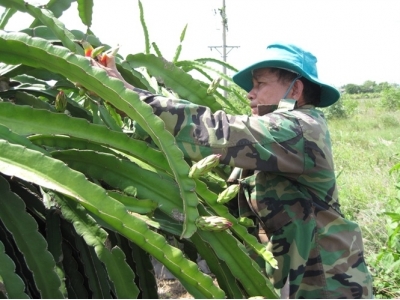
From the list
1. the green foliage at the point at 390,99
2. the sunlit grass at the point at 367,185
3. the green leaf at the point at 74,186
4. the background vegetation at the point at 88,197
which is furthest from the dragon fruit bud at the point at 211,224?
the green foliage at the point at 390,99

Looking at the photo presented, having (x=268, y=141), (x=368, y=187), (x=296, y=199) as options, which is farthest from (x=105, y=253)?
(x=368, y=187)

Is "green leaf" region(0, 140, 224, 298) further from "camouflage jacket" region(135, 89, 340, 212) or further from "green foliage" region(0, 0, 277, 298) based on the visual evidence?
"camouflage jacket" region(135, 89, 340, 212)

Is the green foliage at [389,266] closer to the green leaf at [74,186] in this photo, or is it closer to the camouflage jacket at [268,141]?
the camouflage jacket at [268,141]

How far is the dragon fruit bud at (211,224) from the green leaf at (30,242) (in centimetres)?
29

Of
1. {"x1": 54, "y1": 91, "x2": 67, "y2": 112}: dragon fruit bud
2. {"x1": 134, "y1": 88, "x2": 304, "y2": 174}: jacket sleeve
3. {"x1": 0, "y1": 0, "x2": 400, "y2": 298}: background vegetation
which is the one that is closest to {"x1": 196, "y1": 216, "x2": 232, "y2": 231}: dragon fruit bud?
{"x1": 0, "y1": 0, "x2": 400, "y2": 298}: background vegetation

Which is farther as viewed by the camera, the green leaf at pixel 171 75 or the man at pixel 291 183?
the green leaf at pixel 171 75

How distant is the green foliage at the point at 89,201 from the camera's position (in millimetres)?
890

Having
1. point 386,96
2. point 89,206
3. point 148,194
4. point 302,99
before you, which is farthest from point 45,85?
point 386,96

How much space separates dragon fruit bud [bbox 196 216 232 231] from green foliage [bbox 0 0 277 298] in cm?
4

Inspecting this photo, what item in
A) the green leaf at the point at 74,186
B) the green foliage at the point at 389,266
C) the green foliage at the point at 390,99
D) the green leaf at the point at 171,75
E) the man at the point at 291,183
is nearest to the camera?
the green leaf at the point at 74,186

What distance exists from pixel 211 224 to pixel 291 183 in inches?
20.5

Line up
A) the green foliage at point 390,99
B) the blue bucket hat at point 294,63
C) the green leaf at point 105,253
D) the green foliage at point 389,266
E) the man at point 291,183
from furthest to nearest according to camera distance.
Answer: the green foliage at point 390,99 → the green foliage at point 389,266 → the blue bucket hat at point 294,63 → the man at point 291,183 → the green leaf at point 105,253

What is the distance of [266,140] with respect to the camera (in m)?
1.38

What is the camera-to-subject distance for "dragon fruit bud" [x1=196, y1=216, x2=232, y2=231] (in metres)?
1.04
